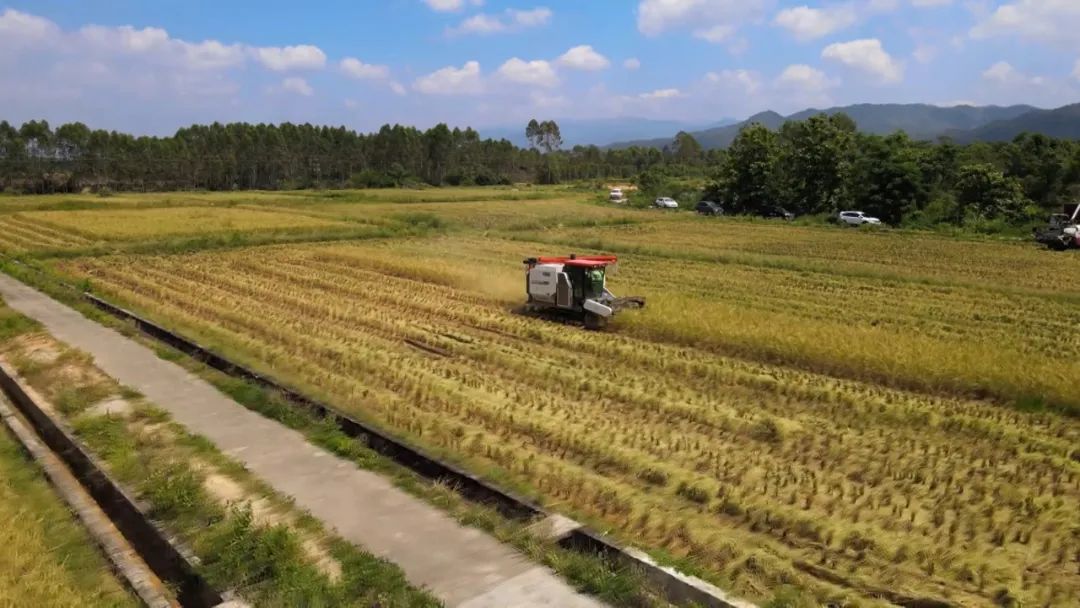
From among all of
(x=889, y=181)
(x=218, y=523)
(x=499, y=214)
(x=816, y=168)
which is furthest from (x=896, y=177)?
(x=218, y=523)

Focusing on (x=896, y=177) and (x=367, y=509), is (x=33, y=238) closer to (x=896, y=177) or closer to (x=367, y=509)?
(x=367, y=509)

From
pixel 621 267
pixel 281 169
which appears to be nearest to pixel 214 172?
pixel 281 169

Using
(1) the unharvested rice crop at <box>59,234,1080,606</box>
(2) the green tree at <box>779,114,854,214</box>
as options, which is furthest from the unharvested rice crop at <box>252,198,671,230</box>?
(1) the unharvested rice crop at <box>59,234,1080,606</box>

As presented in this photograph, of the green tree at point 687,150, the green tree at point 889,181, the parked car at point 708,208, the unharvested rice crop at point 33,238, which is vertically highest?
the green tree at point 687,150

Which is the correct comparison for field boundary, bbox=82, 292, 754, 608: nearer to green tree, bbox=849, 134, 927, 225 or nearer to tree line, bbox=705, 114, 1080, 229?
tree line, bbox=705, 114, 1080, 229

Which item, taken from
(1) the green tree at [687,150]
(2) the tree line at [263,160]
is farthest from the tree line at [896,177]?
(1) the green tree at [687,150]

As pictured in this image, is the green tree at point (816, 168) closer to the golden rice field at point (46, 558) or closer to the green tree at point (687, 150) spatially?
the golden rice field at point (46, 558)

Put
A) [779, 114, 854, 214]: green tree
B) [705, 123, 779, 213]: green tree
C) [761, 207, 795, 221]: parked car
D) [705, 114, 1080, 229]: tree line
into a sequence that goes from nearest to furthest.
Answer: [705, 114, 1080, 229]: tree line, [779, 114, 854, 214]: green tree, [761, 207, 795, 221]: parked car, [705, 123, 779, 213]: green tree
